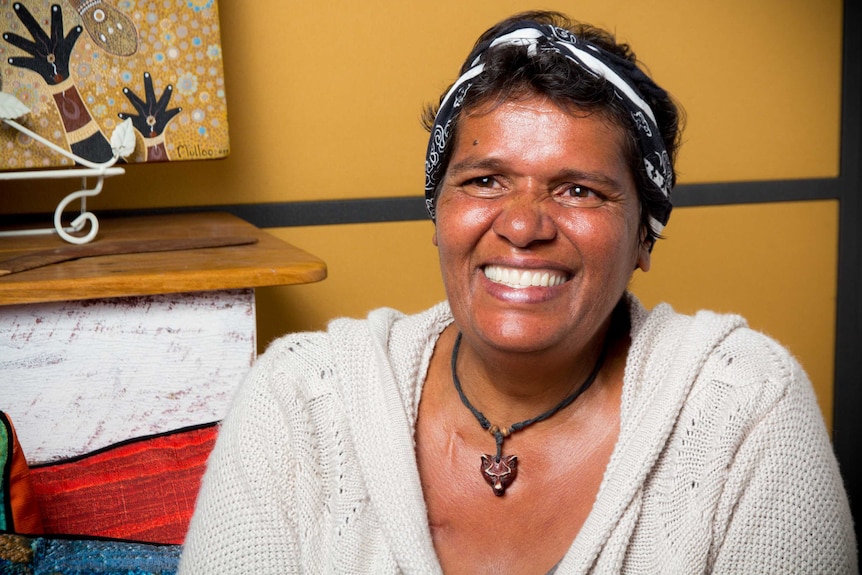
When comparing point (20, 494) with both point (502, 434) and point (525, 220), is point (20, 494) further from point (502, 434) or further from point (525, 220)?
point (525, 220)

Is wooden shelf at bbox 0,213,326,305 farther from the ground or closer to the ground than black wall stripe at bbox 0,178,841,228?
farther from the ground

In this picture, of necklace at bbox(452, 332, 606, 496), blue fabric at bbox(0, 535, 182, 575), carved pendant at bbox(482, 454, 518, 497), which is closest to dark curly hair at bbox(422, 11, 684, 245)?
necklace at bbox(452, 332, 606, 496)

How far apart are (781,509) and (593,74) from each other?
0.64m

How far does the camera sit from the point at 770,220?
2826 millimetres

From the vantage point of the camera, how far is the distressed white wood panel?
1424 mm

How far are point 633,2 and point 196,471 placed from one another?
184 centimetres

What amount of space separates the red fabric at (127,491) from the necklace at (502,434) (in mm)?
446

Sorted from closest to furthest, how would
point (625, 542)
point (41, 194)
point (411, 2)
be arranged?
point (625, 542), point (41, 194), point (411, 2)

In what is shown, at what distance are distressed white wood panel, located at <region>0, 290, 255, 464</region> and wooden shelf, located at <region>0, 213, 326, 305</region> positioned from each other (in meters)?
0.05

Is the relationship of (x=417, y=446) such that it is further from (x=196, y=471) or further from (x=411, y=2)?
(x=411, y=2)

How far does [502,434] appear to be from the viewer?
1350mm

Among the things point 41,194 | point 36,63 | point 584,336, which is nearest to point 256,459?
point 584,336

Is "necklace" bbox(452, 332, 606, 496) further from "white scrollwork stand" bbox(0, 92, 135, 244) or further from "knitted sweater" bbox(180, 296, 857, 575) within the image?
"white scrollwork stand" bbox(0, 92, 135, 244)

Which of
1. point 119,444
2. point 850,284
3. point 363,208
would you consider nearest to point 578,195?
point 119,444
